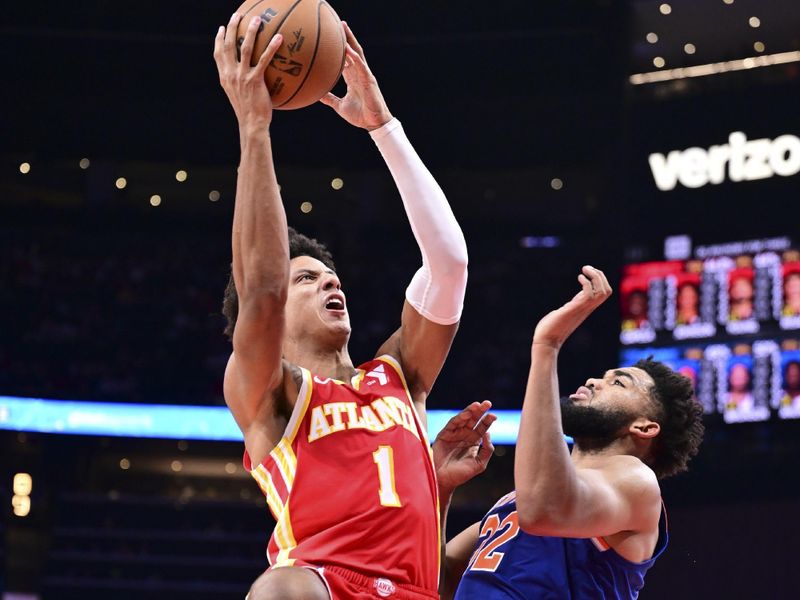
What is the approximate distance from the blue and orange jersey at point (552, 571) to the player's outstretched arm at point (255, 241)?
43.9 inches

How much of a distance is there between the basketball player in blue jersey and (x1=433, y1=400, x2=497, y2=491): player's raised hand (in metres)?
0.02

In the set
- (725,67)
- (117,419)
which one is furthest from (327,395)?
(117,419)

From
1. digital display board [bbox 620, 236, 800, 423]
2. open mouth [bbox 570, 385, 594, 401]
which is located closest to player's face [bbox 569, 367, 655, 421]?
open mouth [bbox 570, 385, 594, 401]

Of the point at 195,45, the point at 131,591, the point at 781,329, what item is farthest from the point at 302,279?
the point at 195,45

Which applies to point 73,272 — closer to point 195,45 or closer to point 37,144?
point 37,144

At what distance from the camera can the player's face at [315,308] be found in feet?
11.4

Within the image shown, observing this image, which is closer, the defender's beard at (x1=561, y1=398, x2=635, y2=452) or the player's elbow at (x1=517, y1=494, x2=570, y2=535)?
the player's elbow at (x1=517, y1=494, x2=570, y2=535)

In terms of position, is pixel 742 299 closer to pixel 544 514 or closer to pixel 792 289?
pixel 792 289

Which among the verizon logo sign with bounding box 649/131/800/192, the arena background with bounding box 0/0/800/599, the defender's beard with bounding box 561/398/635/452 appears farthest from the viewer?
the arena background with bounding box 0/0/800/599

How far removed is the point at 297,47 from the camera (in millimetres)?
3184

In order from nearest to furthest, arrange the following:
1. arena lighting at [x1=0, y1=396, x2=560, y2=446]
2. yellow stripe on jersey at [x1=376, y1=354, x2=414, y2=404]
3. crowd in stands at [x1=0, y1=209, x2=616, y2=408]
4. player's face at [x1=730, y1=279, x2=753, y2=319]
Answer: yellow stripe on jersey at [x1=376, y1=354, x2=414, y2=404] → player's face at [x1=730, y1=279, x2=753, y2=319] → arena lighting at [x1=0, y1=396, x2=560, y2=446] → crowd in stands at [x1=0, y1=209, x2=616, y2=408]

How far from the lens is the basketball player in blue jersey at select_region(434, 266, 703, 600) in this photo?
3193 mm

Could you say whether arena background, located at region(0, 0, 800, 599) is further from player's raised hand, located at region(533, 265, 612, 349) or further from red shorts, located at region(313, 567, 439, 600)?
red shorts, located at region(313, 567, 439, 600)

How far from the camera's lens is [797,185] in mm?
11867
